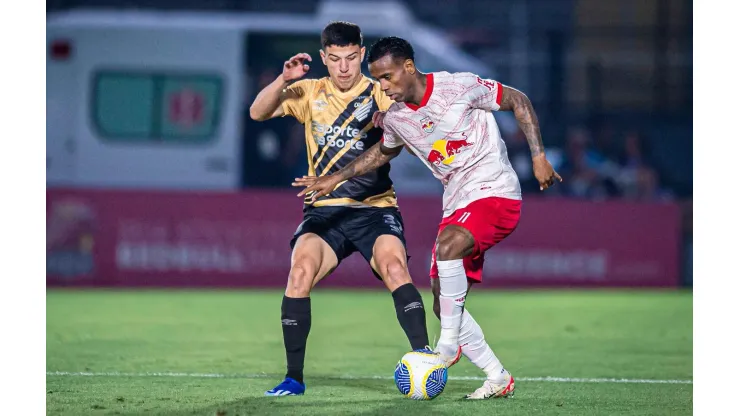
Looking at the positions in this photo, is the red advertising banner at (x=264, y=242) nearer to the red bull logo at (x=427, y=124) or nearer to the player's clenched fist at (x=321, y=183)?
the player's clenched fist at (x=321, y=183)

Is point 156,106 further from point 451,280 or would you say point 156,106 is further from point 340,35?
A: point 451,280

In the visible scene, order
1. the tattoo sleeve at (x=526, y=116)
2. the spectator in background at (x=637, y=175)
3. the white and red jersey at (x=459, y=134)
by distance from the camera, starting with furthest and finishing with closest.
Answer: the spectator in background at (x=637, y=175), the white and red jersey at (x=459, y=134), the tattoo sleeve at (x=526, y=116)

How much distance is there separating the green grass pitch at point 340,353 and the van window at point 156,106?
2.96 metres

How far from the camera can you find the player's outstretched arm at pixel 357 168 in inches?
279

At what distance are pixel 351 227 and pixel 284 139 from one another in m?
10.2

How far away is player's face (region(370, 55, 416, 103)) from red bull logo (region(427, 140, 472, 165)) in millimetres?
352

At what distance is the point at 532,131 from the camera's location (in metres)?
6.94

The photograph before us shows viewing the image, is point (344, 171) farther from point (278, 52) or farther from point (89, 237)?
point (278, 52)

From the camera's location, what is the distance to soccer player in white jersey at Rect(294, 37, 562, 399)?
22.5 feet

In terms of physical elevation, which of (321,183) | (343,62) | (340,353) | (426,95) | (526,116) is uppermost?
(343,62)

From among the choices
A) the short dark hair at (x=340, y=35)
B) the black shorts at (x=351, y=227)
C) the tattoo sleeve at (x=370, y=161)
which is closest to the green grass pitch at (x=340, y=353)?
the black shorts at (x=351, y=227)

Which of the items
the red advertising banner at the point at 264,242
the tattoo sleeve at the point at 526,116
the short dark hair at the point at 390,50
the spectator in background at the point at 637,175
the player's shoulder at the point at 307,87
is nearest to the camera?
the short dark hair at the point at 390,50

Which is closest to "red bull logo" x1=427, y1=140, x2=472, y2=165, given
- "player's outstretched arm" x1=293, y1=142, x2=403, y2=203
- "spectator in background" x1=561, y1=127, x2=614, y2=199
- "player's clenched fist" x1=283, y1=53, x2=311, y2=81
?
"player's outstretched arm" x1=293, y1=142, x2=403, y2=203

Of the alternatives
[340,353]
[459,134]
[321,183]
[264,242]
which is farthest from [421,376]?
[264,242]
